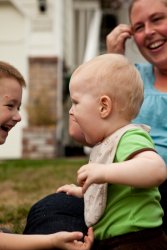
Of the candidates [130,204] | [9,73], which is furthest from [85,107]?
[9,73]

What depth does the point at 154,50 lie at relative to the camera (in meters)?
2.88

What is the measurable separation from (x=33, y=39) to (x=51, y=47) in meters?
0.35

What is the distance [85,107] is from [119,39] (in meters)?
1.07

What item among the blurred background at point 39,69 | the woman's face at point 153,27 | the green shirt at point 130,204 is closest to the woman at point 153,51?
the woman's face at point 153,27

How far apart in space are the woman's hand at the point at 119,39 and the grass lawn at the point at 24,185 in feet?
3.27

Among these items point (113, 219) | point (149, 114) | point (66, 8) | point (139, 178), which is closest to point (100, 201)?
point (113, 219)

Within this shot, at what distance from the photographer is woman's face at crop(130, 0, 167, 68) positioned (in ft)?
9.34

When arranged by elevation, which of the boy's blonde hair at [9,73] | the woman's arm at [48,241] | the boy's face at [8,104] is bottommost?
the woman's arm at [48,241]

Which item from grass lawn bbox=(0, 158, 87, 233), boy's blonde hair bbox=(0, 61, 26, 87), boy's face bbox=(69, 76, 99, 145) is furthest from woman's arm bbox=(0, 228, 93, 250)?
grass lawn bbox=(0, 158, 87, 233)

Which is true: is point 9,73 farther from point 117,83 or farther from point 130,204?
point 130,204

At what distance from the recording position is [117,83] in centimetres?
199

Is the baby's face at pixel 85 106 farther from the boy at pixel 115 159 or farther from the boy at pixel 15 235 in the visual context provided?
the boy at pixel 15 235

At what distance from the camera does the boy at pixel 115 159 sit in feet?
6.14

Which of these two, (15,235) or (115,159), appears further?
(15,235)
